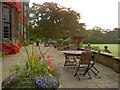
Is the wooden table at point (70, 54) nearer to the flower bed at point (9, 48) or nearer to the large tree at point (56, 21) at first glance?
the flower bed at point (9, 48)

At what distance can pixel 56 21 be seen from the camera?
119ft

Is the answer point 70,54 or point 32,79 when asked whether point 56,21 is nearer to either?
point 70,54

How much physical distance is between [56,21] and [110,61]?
28.1m

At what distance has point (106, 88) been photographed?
5.43 metres

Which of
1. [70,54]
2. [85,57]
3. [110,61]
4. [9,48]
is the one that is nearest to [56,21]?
[9,48]

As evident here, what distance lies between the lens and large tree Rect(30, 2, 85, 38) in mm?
35500

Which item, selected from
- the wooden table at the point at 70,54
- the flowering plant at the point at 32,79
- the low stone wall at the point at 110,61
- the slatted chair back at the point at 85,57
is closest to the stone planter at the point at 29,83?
the flowering plant at the point at 32,79

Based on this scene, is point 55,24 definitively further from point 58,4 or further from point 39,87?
point 39,87

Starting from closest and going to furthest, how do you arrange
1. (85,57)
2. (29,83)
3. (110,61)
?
(29,83) → (85,57) → (110,61)

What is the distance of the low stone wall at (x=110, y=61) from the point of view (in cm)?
756

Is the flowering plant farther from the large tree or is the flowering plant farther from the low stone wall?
the large tree

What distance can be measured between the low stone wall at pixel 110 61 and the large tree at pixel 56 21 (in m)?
24.9

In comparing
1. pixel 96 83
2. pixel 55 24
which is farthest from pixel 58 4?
pixel 96 83

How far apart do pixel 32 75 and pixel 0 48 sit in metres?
10.9
